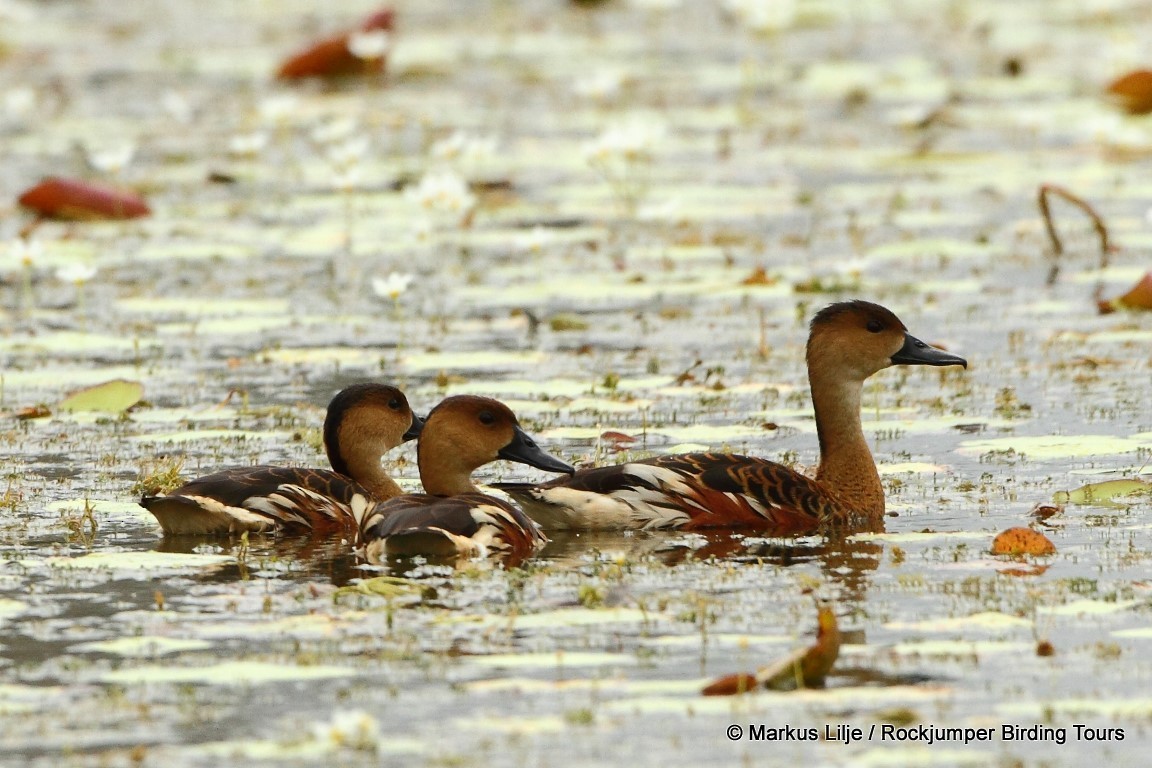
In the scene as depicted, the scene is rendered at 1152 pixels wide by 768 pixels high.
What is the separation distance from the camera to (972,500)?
29.6 feet

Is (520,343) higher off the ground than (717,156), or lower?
lower

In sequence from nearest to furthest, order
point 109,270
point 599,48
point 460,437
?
point 460,437, point 109,270, point 599,48

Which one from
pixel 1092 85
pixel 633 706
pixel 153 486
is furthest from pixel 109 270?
pixel 1092 85

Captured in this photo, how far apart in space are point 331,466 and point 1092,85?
14.4 meters

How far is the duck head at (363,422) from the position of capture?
29.5ft

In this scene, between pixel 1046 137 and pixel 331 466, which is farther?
pixel 1046 137

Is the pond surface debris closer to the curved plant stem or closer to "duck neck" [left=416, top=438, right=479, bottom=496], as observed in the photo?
the curved plant stem

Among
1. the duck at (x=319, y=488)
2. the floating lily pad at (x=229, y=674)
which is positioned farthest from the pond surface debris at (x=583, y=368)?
the duck at (x=319, y=488)

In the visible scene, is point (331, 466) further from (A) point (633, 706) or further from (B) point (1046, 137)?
(B) point (1046, 137)

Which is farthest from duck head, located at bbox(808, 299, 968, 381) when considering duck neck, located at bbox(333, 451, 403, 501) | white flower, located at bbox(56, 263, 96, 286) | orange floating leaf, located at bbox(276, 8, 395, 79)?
orange floating leaf, located at bbox(276, 8, 395, 79)

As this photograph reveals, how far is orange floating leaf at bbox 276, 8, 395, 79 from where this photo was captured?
22156 millimetres

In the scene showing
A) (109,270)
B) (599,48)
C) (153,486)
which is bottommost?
(153,486)

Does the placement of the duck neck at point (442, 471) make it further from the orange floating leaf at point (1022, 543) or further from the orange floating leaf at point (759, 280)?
the orange floating leaf at point (759, 280)

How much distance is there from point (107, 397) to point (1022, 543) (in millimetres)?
4798
